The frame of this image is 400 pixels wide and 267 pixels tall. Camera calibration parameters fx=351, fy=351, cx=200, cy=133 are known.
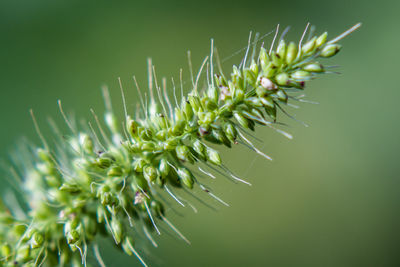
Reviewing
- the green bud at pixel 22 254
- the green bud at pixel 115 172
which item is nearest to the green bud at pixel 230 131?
the green bud at pixel 115 172

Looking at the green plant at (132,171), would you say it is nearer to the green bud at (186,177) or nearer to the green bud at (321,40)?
the green bud at (186,177)

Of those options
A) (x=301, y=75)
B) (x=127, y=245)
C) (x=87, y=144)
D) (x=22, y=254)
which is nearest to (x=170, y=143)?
(x=87, y=144)

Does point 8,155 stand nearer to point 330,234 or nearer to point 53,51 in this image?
point 53,51

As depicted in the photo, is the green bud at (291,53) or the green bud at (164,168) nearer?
the green bud at (291,53)

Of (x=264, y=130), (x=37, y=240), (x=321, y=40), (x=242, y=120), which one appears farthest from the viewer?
(x=264, y=130)

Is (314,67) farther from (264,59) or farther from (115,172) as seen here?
(115,172)

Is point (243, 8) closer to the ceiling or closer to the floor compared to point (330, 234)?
closer to the ceiling

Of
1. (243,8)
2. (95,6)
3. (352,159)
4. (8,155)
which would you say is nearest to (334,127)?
(352,159)
